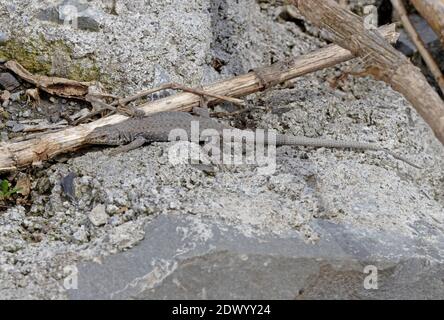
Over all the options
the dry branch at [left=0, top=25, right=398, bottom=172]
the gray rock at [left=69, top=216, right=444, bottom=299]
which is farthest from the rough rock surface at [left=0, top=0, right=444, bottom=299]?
the dry branch at [left=0, top=25, right=398, bottom=172]

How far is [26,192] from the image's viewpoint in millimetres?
3645

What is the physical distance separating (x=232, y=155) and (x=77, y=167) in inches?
32.5

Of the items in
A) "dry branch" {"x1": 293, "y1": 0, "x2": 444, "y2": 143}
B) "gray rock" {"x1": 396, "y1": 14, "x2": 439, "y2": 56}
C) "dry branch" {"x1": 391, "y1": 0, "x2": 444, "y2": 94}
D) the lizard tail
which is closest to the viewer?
"dry branch" {"x1": 293, "y1": 0, "x2": 444, "y2": 143}

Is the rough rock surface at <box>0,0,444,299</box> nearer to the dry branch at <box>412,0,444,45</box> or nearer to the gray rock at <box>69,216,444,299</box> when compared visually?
the gray rock at <box>69,216,444,299</box>

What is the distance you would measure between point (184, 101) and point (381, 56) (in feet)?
4.01

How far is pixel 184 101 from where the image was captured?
406 cm

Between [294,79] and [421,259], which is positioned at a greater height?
[294,79]

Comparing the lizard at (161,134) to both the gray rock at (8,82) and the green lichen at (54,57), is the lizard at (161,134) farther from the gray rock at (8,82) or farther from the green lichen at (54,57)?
the gray rock at (8,82)

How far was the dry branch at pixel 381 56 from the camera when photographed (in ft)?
10.0

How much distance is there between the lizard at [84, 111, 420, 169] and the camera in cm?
380

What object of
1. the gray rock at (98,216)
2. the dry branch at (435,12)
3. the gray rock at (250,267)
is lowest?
the gray rock at (250,267)

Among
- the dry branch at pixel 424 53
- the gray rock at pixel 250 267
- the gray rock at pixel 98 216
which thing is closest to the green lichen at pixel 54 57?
the gray rock at pixel 98 216
